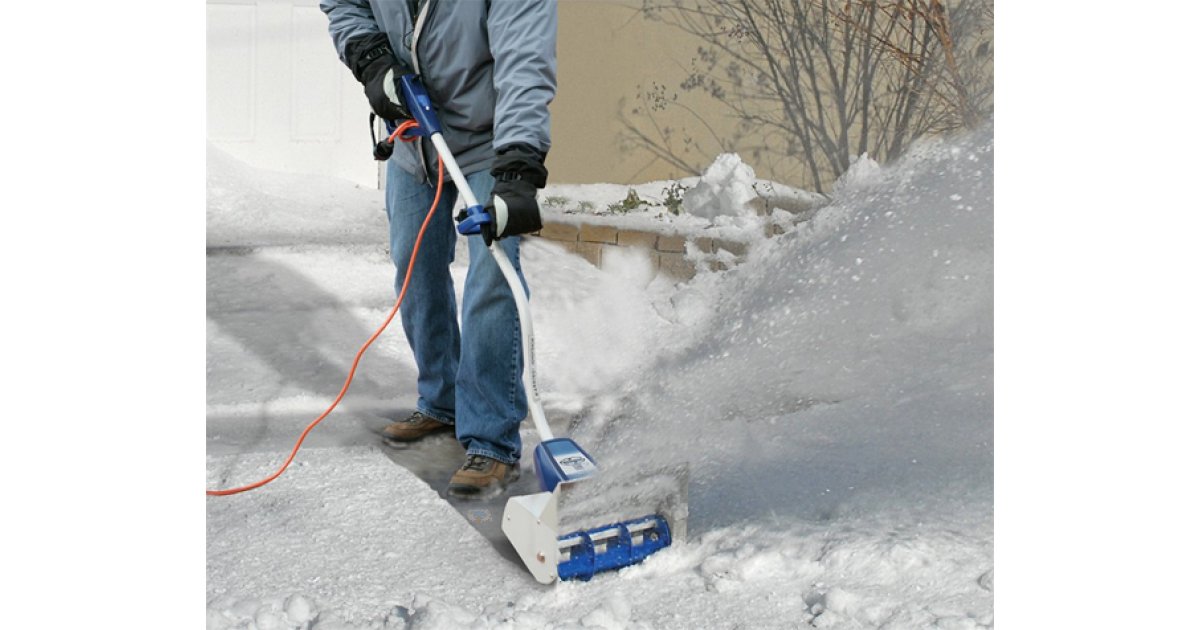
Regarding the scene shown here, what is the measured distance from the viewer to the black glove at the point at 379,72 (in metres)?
1.97

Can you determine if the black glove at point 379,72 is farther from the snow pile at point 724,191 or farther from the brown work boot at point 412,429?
the snow pile at point 724,191

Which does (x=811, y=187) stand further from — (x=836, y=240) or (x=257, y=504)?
(x=257, y=504)

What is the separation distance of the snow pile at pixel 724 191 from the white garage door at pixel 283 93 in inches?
33.8

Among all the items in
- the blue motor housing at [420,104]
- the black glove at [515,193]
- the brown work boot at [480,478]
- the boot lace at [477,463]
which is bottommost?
the brown work boot at [480,478]

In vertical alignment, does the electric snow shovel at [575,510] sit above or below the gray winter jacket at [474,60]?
below

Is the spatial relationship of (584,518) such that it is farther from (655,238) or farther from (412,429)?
(655,238)

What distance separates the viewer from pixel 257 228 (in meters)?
2.18

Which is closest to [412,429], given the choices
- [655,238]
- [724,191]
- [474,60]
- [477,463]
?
[477,463]

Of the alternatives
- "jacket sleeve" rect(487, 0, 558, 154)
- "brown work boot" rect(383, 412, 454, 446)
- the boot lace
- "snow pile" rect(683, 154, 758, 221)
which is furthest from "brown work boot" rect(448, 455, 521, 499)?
"snow pile" rect(683, 154, 758, 221)

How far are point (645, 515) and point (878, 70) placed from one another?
123 cm

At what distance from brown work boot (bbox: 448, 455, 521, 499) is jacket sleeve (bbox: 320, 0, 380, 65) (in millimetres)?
726

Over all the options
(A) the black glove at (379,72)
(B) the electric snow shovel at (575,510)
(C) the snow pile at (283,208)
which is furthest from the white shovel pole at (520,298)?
(C) the snow pile at (283,208)

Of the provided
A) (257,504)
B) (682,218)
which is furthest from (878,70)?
(257,504)

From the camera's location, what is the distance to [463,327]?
6.83 feet
